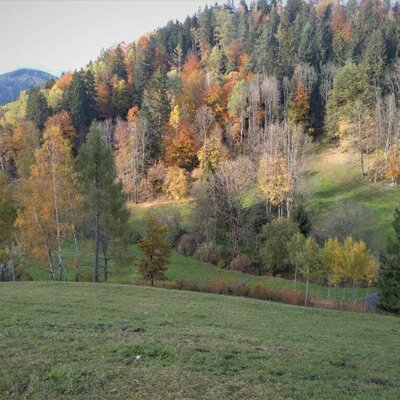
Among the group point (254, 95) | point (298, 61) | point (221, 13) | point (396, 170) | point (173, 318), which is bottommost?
point (173, 318)

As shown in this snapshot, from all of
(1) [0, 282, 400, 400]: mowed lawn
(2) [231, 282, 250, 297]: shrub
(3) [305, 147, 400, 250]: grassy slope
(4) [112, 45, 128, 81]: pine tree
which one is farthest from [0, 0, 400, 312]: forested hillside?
(1) [0, 282, 400, 400]: mowed lawn

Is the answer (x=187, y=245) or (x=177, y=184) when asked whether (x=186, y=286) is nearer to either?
(x=187, y=245)

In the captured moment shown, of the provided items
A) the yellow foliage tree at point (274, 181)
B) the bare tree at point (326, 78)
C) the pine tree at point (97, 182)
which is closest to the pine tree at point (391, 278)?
the pine tree at point (97, 182)

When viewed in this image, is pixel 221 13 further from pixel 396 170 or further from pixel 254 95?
pixel 396 170

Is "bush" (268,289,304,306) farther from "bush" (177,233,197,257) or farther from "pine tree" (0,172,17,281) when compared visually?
"bush" (177,233,197,257)

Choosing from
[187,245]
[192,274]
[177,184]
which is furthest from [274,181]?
[192,274]

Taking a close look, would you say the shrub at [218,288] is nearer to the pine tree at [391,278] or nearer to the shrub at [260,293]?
the shrub at [260,293]

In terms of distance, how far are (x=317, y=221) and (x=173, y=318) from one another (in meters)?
42.7

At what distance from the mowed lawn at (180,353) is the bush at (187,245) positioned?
31858mm

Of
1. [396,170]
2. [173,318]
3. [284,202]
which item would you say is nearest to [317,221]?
[284,202]

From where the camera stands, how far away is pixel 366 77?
78.4 m

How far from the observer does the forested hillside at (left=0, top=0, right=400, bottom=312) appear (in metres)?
32.9

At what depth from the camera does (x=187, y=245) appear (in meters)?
52.2

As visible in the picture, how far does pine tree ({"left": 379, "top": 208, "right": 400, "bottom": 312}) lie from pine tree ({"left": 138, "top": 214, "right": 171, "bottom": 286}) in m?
18.9
